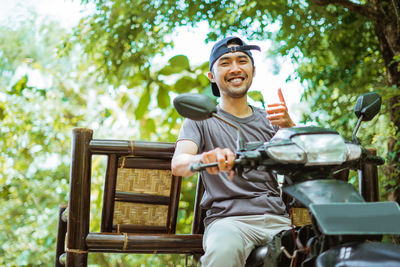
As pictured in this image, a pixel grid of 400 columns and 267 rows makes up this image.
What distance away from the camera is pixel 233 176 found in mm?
1893

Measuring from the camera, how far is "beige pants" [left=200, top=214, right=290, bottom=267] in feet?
5.77

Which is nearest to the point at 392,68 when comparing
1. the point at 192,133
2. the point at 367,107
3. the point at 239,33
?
the point at 239,33

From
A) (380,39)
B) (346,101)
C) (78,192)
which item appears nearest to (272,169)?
(78,192)

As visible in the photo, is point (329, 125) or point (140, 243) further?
point (329, 125)

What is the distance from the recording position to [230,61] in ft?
7.47

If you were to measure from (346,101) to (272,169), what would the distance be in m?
2.91

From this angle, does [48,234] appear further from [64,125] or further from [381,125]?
[381,125]

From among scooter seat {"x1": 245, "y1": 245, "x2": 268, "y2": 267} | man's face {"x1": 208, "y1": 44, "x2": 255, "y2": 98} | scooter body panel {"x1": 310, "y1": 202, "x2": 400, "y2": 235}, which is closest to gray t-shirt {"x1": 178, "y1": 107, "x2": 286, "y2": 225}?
man's face {"x1": 208, "y1": 44, "x2": 255, "y2": 98}

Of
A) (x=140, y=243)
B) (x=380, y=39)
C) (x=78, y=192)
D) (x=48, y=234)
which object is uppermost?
(x=380, y=39)

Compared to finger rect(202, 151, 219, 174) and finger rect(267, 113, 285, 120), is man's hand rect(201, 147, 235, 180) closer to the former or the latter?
finger rect(202, 151, 219, 174)

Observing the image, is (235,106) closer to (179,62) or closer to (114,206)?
(114,206)

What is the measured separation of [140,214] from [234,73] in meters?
1.00

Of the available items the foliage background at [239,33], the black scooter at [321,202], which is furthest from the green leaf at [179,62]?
the black scooter at [321,202]

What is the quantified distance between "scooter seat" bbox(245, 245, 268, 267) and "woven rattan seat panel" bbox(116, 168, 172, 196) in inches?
34.2
